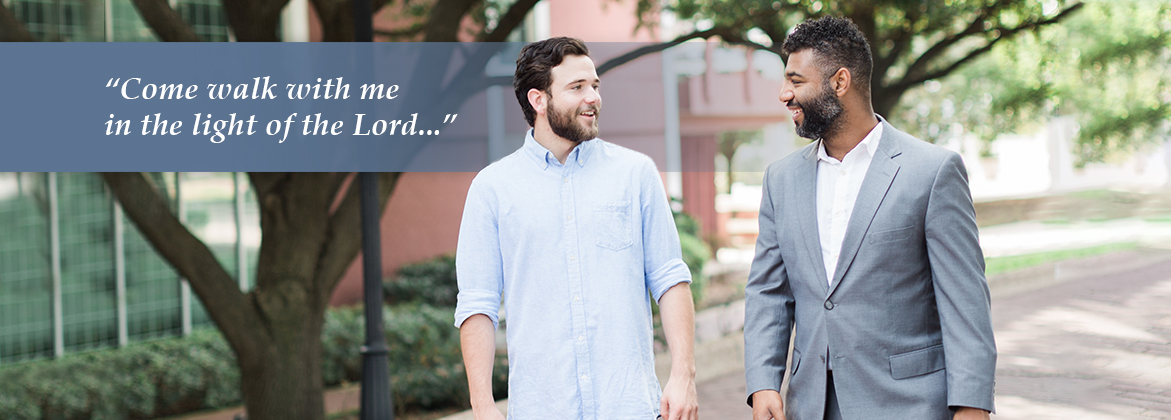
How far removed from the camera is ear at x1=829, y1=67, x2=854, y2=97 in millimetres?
2471

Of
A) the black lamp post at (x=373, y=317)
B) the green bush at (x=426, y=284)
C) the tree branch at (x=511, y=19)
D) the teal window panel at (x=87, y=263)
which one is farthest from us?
the green bush at (x=426, y=284)

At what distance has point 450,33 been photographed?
19.7ft

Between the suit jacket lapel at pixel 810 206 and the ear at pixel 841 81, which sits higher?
the ear at pixel 841 81

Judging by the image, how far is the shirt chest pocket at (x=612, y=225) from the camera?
259 cm

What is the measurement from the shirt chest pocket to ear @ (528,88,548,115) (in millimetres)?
306

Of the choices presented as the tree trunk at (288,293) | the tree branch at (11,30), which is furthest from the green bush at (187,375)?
the tree branch at (11,30)

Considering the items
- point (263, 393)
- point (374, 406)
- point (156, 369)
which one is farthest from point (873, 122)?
point (156, 369)

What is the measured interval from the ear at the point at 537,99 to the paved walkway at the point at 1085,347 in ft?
15.2

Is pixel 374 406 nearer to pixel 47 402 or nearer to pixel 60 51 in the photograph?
pixel 60 51

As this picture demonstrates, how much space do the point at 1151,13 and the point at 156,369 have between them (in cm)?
965

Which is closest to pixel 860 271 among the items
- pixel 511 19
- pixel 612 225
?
pixel 612 225

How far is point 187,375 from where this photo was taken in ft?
25.4
